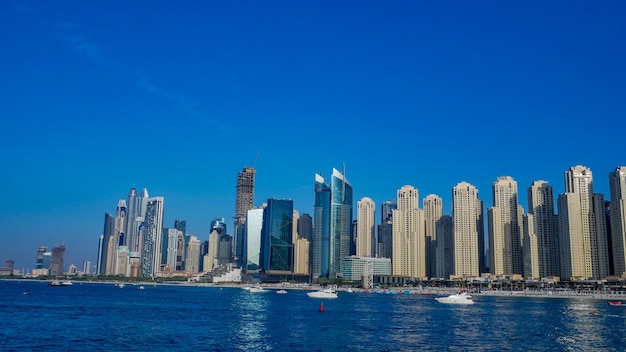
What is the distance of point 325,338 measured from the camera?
61.2m

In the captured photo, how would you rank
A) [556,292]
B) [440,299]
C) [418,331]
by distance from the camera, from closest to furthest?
[418,331], [440,299], [556,292]

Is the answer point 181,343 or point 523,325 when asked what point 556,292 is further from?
point 181,343

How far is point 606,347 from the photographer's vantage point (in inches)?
2293

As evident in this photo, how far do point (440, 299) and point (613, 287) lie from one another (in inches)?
3362

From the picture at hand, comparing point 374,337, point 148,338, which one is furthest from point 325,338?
point 148,338

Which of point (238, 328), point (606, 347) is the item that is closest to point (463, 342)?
point (606, 347)

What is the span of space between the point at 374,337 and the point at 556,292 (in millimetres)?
149136

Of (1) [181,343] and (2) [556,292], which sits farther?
(2) [556,292]

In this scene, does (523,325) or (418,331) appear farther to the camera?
(523,325)

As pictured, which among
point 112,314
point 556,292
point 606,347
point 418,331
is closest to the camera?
point 606,347

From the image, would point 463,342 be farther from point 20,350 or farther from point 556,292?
point 556,292

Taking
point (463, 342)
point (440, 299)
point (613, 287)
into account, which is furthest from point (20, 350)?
point (613, 287)

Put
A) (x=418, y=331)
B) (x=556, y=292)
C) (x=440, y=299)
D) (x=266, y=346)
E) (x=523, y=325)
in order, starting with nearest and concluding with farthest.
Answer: (x=266, y=346)
(x=418, y=331)
(x=523, y=325)
(x=440, y=299)
(x=556, y=292)

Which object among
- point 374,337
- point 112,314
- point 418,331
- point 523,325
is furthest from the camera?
point 112,314
